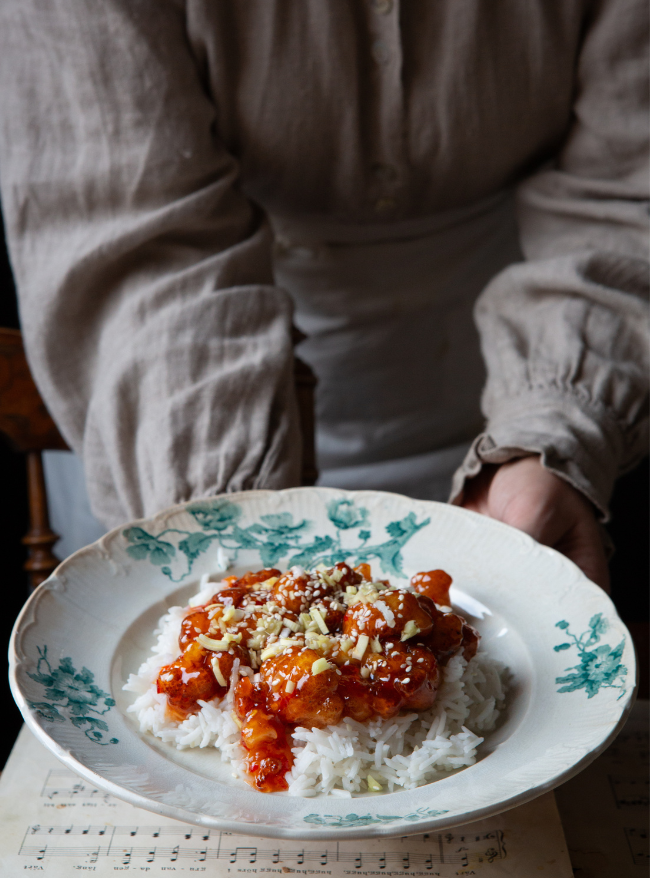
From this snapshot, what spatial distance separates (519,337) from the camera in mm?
1333

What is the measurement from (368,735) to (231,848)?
0.18 meters

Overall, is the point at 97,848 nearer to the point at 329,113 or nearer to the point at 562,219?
the point at 329,113

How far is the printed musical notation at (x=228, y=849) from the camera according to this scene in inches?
27.8

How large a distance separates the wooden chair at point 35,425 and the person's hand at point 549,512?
1.23 feet

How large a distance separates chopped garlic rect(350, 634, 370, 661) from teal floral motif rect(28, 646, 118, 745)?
245mm

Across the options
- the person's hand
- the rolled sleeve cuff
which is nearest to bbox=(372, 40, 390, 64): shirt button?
the rolled sleeve cuff

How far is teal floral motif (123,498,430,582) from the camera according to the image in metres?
0.96

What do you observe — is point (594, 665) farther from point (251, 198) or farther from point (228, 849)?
point (251, 198)

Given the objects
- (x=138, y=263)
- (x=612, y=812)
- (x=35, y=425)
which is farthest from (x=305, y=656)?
(x=35, y=425)

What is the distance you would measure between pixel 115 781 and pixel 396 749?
0.90 feet

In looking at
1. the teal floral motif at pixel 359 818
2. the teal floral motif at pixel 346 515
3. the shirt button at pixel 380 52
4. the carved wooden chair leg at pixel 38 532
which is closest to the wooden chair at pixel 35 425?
the carved wooden chair leg at pixel 38 532

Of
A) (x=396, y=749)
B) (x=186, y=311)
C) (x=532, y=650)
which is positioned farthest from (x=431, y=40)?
(x=396, y=749)

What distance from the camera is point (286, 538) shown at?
1.00 meters

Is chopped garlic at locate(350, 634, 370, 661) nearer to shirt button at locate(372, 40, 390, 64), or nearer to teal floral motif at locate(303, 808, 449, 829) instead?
teal floral motif at locate(303, 808, 449, 829)
